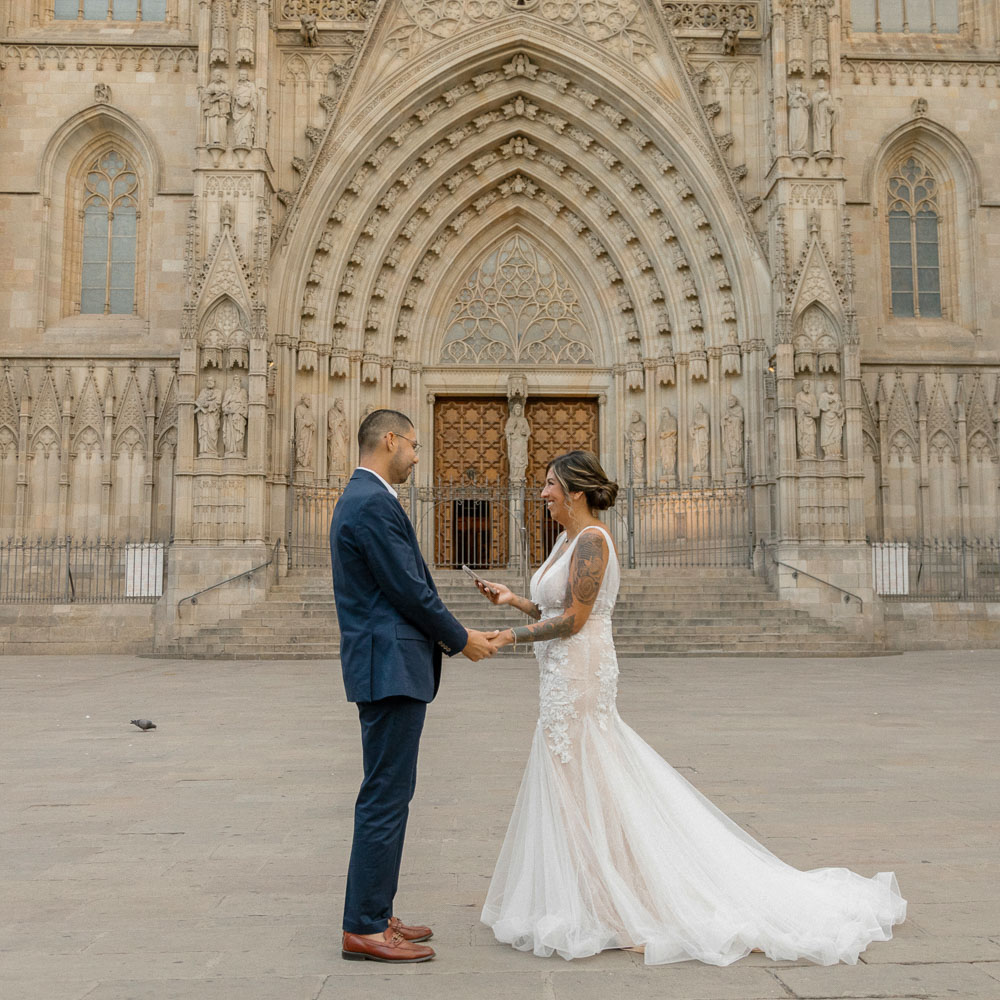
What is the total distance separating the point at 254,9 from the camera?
18.0 metres

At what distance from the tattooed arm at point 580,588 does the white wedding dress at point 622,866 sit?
0.18 ft

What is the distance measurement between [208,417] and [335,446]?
2.74 meters

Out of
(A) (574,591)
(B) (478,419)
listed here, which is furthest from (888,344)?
(A) (574,591)

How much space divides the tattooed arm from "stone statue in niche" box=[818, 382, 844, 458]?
14.6 m

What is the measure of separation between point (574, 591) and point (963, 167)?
1984 centimetres

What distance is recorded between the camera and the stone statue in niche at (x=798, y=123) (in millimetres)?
18094

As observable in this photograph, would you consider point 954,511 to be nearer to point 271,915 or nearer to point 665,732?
point 665,732

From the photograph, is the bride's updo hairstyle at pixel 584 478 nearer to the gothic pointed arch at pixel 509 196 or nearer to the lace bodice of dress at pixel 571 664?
the lace bodice of dress at pixel 571 664

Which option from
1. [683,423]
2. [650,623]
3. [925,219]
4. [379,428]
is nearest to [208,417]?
[650,623]

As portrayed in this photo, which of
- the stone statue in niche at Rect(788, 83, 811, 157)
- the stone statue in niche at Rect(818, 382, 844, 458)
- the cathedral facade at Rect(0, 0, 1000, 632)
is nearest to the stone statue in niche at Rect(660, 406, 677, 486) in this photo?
the cathedral facade at Rect(0, 0, 1000, 632)

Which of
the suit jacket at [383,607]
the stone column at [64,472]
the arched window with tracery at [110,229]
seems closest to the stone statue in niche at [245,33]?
the arched window with tracery at [110,229]

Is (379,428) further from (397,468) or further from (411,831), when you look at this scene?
(411,831)

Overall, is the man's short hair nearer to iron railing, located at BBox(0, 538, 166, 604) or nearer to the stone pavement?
the stone pavement

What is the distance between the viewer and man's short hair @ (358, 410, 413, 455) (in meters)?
3.64
